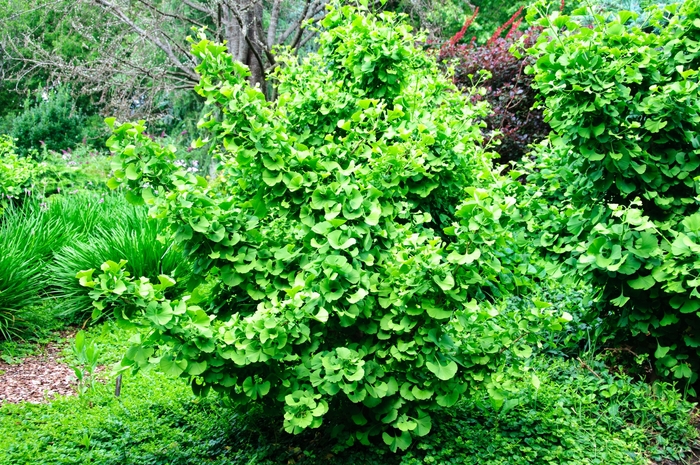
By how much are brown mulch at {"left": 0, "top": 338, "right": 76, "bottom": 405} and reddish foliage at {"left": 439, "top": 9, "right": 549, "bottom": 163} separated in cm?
593

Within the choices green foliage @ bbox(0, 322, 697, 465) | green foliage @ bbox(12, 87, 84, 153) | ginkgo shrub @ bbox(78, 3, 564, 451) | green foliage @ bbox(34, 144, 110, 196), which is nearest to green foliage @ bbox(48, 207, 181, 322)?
green foliage @ bbox(0, 322, 697, 465)

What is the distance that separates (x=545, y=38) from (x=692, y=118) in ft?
3.16

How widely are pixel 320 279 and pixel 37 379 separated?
315cm

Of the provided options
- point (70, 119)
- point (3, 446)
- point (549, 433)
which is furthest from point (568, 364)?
point (70, 119)

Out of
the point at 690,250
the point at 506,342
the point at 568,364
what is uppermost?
the point at 690,250

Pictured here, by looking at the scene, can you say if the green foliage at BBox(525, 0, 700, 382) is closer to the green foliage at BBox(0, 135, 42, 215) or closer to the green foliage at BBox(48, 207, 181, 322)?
the green foliage at BBox(48, 207, 181, 322)

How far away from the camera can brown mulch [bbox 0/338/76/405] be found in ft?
13.6

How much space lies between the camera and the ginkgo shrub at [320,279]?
2.41m

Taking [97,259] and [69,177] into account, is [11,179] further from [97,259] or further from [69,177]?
[69,177]

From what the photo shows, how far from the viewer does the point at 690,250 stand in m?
3.06

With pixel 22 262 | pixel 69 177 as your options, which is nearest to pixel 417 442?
pixel 22 262

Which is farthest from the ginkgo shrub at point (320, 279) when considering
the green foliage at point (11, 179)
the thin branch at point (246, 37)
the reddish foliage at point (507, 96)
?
the thin branch at point (246, 37)

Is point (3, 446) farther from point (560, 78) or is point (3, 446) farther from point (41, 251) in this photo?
point (560, 78)

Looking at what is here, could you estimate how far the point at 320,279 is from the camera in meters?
2.50
